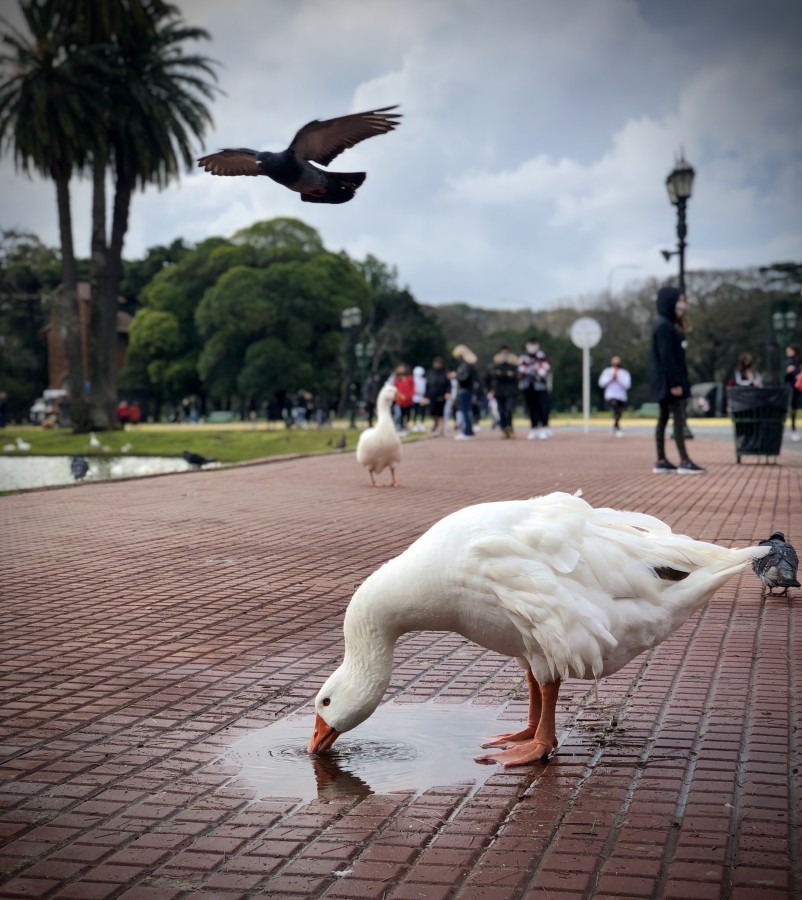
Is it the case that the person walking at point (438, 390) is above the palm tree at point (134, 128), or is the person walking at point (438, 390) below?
below

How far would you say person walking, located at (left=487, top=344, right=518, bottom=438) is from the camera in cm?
2839

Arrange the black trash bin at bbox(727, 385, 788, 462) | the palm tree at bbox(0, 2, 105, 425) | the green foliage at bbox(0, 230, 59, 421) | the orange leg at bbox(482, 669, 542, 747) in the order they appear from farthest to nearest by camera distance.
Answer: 1. the green foliage at bbox(0, 230, 59, 421)
2. the palm tree at bbox(0, 2, 105, 425)
3. the black trash bin at bbox(727, 385, 788, 462)
4. the orange leg at bbox(482, 669, 542, 747)

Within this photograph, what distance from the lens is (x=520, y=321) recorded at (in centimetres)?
9919

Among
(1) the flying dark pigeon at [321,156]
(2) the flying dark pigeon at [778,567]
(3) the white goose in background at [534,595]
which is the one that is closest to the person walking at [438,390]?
(2) the flying dark pigeon at [778,567]

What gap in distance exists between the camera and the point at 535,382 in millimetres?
27578

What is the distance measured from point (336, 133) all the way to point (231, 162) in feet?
1.39

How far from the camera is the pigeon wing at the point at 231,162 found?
391cm

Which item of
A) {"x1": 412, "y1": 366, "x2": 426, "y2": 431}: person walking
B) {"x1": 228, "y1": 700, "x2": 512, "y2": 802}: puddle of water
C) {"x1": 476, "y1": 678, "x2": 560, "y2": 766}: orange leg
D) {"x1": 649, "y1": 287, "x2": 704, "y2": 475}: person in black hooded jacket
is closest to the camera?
{"x1": 228, "y1": 700, "x2": 512, "y2": 802}: puddle of water

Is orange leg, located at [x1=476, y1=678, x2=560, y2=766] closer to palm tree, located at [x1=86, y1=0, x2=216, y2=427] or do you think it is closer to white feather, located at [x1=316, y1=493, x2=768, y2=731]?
white feather, located at [x1=316, y1=493, x2=768, y2=731]

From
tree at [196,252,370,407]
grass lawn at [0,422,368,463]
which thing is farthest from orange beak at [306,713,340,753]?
tree at [196,252,370,407]

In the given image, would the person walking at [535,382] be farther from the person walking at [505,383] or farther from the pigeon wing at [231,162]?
the pigeon wing at [231,162]

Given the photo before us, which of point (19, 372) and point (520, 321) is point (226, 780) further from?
point (520, 321)

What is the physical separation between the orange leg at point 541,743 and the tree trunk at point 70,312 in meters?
37.6

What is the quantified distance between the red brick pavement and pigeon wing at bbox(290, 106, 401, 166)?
7.05 feet
